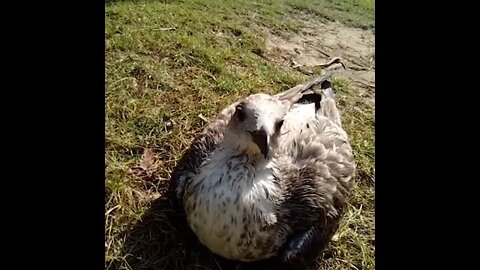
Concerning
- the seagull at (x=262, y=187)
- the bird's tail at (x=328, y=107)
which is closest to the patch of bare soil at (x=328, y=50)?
the bird's tail at (x=328, y=107)

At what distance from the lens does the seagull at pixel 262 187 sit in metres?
2.30

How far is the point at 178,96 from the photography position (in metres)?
3.64

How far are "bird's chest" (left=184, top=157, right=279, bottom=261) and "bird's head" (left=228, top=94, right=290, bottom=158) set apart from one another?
13 cm

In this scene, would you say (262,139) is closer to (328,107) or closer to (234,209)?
(234,209)

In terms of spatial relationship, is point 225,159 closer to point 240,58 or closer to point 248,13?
point 240,58

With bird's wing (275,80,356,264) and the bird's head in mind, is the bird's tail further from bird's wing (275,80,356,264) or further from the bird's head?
the bird's head

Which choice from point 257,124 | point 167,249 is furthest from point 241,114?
point 167,249

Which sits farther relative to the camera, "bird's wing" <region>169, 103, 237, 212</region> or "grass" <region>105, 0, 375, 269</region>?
"grass" <region>105, 0, 375, 269</region>

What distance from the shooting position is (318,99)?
3031 millimetres

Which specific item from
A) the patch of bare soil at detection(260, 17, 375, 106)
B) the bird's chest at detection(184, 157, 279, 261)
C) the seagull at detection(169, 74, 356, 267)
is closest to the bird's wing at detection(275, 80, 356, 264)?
the seagull at detection(169, 74, 356, 267)

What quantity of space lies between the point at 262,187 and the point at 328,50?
8.45 ft

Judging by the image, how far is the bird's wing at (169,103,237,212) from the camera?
254 centimetres
